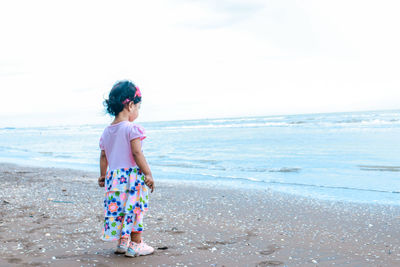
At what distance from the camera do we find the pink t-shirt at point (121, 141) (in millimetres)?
3262

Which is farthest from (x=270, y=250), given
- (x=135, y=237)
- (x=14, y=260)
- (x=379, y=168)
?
(x=379, y=168)

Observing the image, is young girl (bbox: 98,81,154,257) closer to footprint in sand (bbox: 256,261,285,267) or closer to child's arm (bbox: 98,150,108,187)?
child's arm (bbox: 98,150,108,187)

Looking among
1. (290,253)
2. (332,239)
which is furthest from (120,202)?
(332,239)

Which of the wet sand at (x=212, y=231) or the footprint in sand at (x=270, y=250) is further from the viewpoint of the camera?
the footprint in sand at (x=270, y=250)

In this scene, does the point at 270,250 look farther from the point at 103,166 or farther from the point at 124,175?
the point at 103,166

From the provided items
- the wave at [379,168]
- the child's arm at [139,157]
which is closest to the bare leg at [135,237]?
the child's arm at [139,157]

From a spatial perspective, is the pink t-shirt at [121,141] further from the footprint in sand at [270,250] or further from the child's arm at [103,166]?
the footprint in sand at [270,250]

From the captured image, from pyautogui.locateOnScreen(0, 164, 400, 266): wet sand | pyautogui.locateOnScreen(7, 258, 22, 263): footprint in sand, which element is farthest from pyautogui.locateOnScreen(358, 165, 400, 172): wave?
pyautogui.locateOnScreen(7, 258, 22, 263): footprint in sand

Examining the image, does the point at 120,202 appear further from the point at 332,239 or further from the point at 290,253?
the point at 332,239

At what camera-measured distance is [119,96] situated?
3.30 metres

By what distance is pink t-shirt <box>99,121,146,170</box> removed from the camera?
128 inches

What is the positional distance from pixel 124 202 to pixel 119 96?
93 centimetres

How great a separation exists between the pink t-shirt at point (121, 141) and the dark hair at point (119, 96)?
5.5 inches

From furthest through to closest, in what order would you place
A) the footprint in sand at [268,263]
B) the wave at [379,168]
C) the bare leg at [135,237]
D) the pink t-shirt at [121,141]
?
the wave at [379,168], the bare leg at [135,237], the pink t-shirt at [121,141], the footprint in sand at [268,263]
